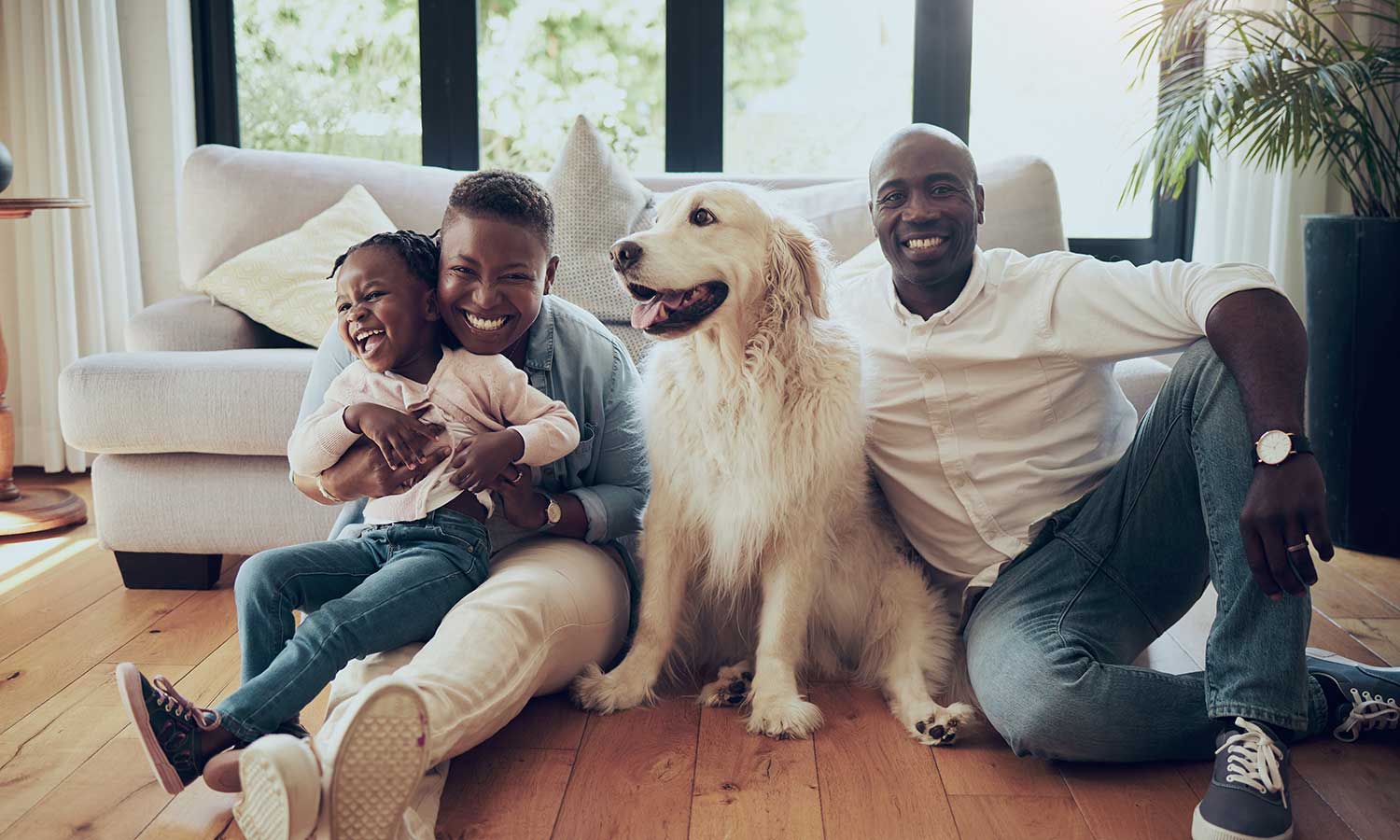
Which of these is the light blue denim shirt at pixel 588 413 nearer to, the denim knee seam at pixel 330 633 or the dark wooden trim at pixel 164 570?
the denim knee seam at pixel 330 633

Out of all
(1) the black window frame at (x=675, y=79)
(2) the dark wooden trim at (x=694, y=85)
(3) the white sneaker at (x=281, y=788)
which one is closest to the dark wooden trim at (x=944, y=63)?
(1) the black window frame at (x=675, y=79)

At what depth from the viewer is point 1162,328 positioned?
1776 millimetres

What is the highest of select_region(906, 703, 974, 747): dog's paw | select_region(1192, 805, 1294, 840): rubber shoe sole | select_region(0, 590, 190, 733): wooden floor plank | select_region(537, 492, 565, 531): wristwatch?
select_region(537, 492, 565, 531): wristwatch

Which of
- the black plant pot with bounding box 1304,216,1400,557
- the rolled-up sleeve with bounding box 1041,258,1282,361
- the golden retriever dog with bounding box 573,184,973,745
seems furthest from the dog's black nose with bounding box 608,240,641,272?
the black plant pot with bounding box 1304,216,1400,557

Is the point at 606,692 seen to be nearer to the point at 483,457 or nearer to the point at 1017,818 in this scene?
the point at 483,457

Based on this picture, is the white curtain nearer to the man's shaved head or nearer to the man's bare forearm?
the man's shaved head

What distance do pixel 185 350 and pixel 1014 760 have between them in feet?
7.21

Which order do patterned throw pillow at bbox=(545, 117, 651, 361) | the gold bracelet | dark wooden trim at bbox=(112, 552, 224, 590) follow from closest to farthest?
the gold bracelet, dark wooden trim at bbox=(112, 552, 224, 590), patterned throw pillow at bbox=(545, 117, 651, 361)

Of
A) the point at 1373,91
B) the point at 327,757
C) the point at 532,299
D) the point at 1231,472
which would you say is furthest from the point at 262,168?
the point at 1373,91

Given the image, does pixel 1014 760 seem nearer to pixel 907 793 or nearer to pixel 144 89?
pixel 907 793

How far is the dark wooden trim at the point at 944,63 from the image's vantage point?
4270mm

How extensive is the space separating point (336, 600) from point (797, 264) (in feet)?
2.86

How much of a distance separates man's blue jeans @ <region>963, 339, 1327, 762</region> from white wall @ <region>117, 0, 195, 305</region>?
341cm

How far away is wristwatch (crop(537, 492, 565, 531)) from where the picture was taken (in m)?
1.89
